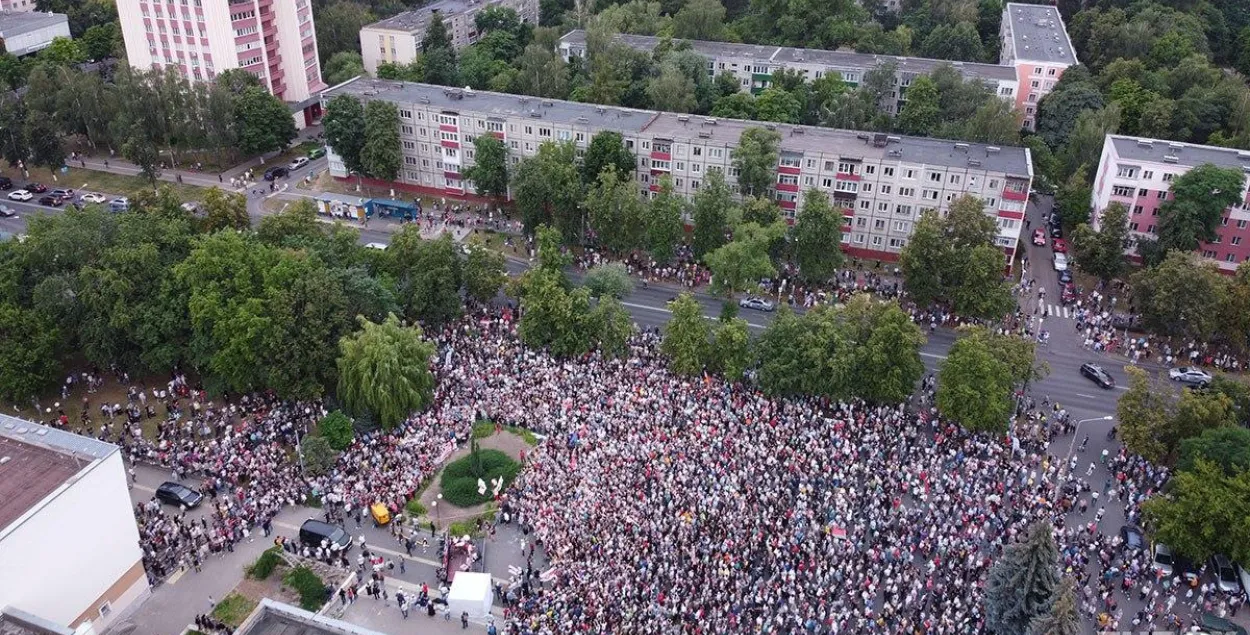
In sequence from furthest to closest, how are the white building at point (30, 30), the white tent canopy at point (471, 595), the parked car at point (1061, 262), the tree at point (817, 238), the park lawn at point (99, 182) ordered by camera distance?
the white building at point (30, 30) < the park lawn at point (99, 182) < the parked car at point (1061, 262) < the tree at point (817, 238) < the white tent canopy at point (471, 595)

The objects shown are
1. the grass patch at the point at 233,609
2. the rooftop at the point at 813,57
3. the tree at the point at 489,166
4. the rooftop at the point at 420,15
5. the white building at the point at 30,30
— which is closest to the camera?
the grass patch at the point at 233,609

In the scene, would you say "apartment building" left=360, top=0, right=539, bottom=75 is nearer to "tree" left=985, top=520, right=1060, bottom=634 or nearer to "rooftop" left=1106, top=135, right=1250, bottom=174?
"rooftop" left=1106, top=135, right=1250, bottom=174

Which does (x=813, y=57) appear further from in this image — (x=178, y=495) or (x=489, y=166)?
(x=178, y=495)

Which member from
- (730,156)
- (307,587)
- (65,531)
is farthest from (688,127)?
(65,531)

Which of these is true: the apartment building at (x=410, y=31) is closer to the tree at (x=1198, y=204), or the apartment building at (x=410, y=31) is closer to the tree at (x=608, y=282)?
the tree at (x=608, y=282)

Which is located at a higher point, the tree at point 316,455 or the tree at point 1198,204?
the tree at point 1198,204

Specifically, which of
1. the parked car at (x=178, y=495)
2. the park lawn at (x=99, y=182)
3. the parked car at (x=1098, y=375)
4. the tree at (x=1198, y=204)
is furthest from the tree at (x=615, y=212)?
the park lawn at (x=99, y=182)
